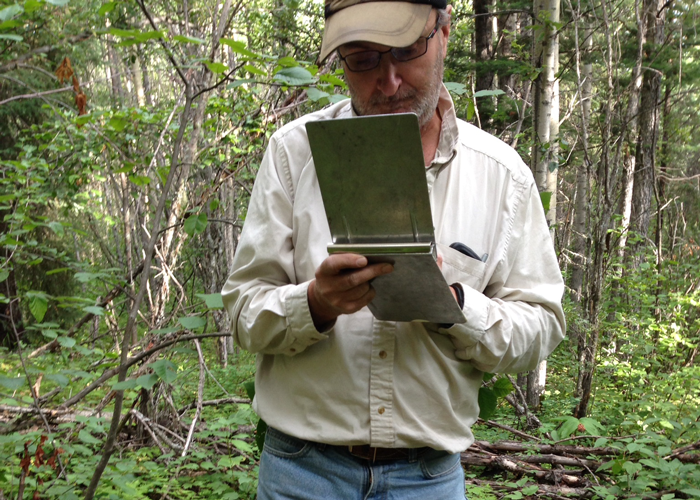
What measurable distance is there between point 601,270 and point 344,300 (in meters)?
4.64

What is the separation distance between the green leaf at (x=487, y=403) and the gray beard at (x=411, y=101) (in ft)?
3.69

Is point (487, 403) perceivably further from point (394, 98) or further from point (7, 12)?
point (7, 12)

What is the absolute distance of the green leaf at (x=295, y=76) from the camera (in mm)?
1962

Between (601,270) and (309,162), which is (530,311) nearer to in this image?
(309,162)

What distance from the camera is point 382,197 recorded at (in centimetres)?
119

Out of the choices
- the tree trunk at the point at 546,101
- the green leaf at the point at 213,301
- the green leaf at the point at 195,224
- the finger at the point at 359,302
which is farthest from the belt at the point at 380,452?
the tree trunk at the point at 546,101

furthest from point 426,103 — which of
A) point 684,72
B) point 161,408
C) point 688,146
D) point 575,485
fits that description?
point 688,146

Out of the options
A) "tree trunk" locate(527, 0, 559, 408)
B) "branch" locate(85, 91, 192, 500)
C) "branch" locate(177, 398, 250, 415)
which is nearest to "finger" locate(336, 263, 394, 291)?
"branch" locate(85, 91, 192, 500)

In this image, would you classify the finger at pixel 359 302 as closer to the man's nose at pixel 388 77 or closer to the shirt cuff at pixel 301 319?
the shirt cuff at pixel 301 319

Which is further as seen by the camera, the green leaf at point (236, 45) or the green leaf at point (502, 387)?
the green leaf at point (502, 387)

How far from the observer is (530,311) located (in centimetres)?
154

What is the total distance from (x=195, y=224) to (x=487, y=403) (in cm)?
135

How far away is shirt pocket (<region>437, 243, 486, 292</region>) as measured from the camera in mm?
1477

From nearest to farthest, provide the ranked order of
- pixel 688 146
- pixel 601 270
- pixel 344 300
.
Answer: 1. pixel 344 300
2. pixel 601 270
3. pixel 688 146
